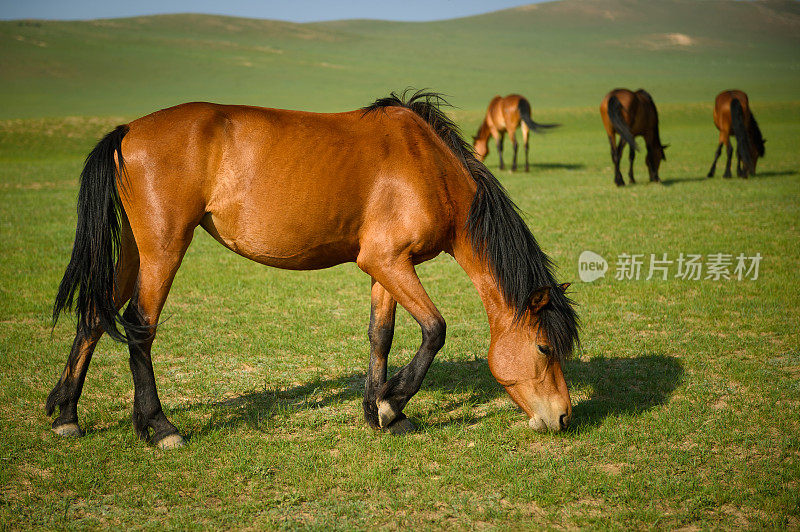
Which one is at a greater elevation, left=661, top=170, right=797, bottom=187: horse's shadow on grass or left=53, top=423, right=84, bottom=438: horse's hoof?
left=661, top=170, right=797, bottom=187: horse's shadow on grass

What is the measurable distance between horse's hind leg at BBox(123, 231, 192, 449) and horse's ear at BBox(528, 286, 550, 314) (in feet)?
7.25

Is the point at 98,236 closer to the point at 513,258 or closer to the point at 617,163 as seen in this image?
the point at 513,258

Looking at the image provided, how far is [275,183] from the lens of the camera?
3.91 m

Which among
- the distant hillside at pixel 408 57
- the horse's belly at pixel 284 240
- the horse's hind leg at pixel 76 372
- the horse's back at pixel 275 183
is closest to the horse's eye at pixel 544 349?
the horse's back at pixel 275 183

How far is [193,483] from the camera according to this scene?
140 inches

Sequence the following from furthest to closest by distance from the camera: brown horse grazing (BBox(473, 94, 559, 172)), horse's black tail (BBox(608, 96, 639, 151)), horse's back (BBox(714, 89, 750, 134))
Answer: brown horse grazing (BBox(473, 94, 559, 172))
horse's back (BBox(714, 89, 750, 134))
horse's black tail (BBox(608, 96, 639, 151))

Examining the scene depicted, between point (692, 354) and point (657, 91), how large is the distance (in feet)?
202

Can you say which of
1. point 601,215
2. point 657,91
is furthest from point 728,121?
point 657,91

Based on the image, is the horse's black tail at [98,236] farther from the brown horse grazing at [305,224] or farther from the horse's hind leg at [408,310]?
the horse's hind leg at [408,310]

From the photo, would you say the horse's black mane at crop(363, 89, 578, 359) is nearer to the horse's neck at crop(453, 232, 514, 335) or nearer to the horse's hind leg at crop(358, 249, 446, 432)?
the horse's neck at crop(453, 232, 514, 335)

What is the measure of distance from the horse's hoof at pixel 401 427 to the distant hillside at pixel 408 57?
45331 mm

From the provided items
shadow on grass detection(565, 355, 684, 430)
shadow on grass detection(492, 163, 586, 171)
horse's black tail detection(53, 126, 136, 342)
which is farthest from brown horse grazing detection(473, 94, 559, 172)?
horse's black tail detection(53, 126, 136, 342)

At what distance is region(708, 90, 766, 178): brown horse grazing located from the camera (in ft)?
52.0

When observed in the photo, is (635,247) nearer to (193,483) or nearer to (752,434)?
(752,434)
